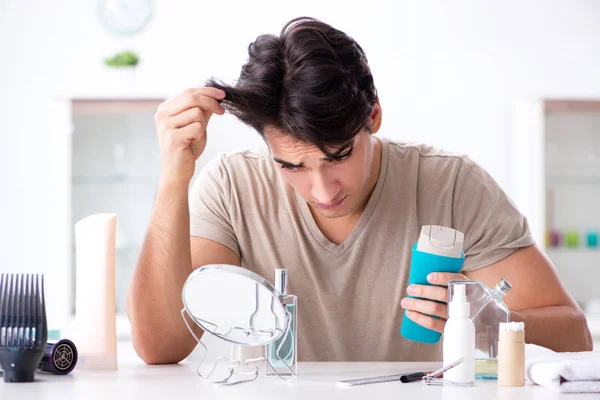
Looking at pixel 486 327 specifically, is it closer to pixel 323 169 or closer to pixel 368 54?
pixel 323 169

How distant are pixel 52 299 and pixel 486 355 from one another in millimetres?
2885

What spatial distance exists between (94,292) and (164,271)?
8.4 inches

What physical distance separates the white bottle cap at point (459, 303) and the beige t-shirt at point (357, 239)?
1.82 ft

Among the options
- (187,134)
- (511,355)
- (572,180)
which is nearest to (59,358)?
(187,134)

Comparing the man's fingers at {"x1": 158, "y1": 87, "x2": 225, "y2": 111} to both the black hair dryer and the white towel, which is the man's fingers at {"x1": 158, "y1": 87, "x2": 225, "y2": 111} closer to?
the black hair dryer

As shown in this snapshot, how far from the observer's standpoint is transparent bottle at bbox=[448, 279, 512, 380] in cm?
114

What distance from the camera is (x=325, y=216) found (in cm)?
158

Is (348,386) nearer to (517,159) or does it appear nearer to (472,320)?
(472,320)

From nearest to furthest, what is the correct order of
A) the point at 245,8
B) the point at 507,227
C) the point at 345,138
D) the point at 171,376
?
the point at 171,376
the point at 345,138
the point at 507,227
the point at 245,8

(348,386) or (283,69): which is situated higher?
(283,69)

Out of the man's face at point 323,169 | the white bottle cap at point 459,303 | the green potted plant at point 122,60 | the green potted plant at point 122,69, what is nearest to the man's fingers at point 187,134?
the man's face at point 323,169

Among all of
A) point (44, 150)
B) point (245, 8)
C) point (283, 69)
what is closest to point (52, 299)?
point (44, 150)

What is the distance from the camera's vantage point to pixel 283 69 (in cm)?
143

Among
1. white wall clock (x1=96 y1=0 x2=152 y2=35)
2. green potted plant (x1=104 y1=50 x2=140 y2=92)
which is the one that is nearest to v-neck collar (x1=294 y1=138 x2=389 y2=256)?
green potted plant (x1=104 y1=50 x2=140 y2=92)
